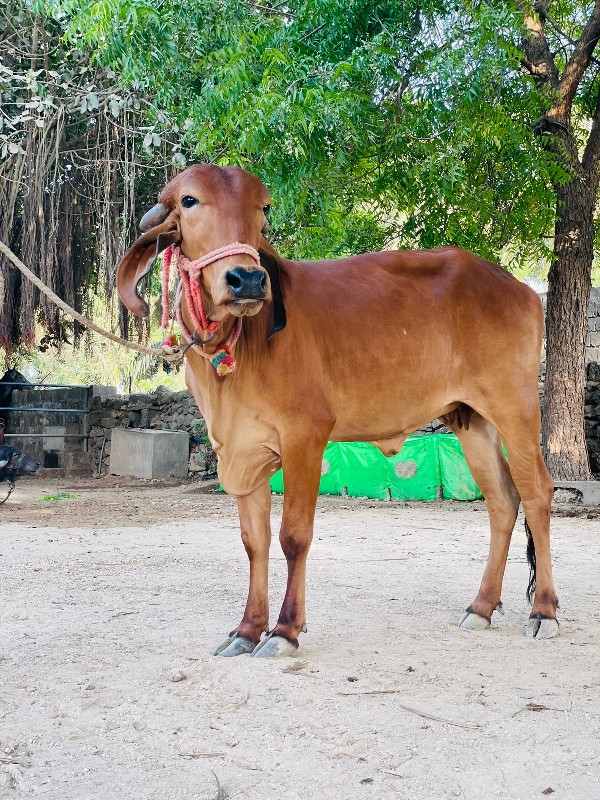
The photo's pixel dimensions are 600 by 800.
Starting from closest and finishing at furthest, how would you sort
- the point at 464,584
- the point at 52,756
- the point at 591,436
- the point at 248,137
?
the point at 52,756 < the point at 464,584 < the point at 248,137 < the point at 591,436

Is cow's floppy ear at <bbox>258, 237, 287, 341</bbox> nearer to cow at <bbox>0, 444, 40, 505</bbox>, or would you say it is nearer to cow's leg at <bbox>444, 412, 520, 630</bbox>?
cow's leg at <bbox>444, 412, 520, 630</bbox>

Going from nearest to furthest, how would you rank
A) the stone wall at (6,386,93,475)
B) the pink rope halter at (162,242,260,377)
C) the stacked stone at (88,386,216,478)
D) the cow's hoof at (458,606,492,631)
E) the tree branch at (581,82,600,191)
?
the pink rope halter at (162,242,260,377) < the cow's hoof at (458,606,492,631) < the tree branch at (581,82,600,191) < the stacked stone at (88,386,216,478) < the stone wall at (6,386,93,475)

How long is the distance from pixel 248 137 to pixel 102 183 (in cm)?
584

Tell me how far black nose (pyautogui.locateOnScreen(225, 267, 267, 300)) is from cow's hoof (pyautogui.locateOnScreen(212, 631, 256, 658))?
1.47 metres

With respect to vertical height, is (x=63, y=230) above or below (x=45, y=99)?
below

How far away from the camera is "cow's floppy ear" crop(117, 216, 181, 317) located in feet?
12.3

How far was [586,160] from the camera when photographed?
33.7 feet

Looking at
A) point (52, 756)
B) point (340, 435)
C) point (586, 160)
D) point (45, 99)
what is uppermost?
point (45, 99)

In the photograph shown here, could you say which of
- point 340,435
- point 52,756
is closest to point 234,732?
point 52,756

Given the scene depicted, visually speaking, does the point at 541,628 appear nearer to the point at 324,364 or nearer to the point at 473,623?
the point at 473,623

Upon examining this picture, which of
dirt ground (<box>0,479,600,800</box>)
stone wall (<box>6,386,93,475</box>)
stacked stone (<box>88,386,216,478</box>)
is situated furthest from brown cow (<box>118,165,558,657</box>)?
stone wall (<box>6,386,93,475</box>)

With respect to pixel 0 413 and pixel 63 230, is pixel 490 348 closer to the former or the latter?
pixel 63 230

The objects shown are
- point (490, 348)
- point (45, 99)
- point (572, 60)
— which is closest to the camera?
point (490, 348)

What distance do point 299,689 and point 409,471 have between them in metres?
7.59
